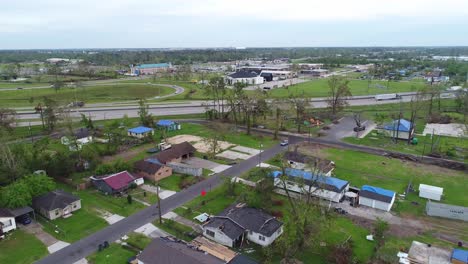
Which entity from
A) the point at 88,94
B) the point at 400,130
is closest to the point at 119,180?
the point at 400,130

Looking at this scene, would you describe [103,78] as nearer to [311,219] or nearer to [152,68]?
[152,68]

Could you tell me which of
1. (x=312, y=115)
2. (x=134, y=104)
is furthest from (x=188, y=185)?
(x=134, y=104)

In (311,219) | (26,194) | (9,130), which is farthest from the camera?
(9,130)

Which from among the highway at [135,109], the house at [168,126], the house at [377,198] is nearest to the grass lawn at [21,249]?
the house at [377,198]

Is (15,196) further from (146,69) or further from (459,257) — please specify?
(146,69)

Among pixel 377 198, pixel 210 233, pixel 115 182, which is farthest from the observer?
pixel 115 182

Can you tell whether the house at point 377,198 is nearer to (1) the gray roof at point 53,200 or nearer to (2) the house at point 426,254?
(2) the house at point 426,254
